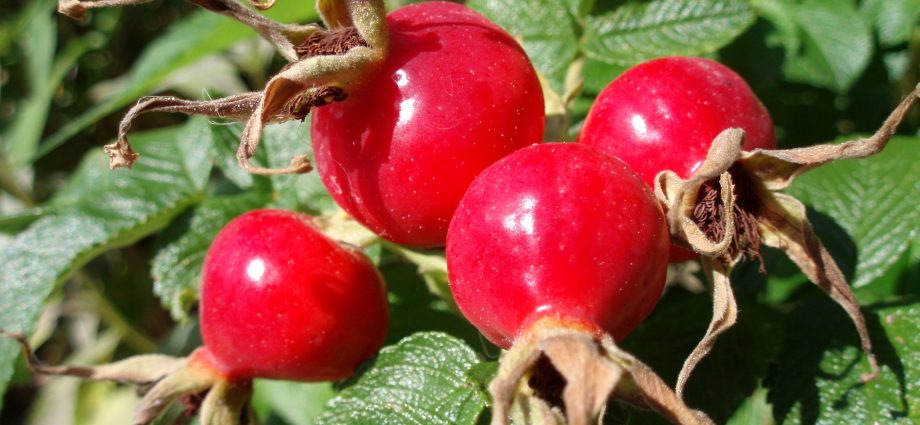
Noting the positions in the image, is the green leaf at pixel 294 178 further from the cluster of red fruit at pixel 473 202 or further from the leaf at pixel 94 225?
the cluster of red fruit at pixel 473 202

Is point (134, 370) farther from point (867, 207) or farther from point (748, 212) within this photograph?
point (867, 207)

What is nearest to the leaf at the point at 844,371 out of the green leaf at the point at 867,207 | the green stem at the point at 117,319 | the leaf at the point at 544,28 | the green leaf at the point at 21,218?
the green leaf at the point at 867,207

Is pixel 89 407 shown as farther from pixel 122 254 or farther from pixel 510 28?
pixel 510 28

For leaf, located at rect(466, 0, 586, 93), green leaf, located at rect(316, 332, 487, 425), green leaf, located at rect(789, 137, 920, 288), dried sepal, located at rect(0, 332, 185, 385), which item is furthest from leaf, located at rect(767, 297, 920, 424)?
dried sepal, located at rect(0, 332, 185, 385)

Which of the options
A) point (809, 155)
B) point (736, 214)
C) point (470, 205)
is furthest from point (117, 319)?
point (809, 155)

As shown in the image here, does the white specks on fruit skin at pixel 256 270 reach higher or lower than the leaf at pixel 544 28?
lower

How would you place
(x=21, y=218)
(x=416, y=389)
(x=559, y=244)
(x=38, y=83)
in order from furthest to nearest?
(x=38, y=83) < (x=21, y=218) < (x=416, y=389) < (x=559, y=244)

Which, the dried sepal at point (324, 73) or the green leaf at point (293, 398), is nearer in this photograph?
the dried sepal at point (324, 73)
